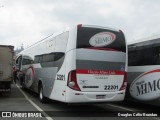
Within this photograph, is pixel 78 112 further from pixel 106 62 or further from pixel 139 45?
pixel 139 45

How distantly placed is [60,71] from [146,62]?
344 centimetres

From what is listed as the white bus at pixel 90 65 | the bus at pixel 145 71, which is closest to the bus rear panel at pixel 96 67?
the white bus at pixel 90 65

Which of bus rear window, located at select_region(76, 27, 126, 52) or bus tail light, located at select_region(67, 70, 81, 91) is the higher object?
bus rear window, located at select_region(76, 27, 126, 52)

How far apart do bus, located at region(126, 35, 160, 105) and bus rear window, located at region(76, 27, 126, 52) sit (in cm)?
121

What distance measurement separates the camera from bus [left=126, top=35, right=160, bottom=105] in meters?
11.5

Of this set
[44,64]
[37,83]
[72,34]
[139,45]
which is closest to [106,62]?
[72,34]

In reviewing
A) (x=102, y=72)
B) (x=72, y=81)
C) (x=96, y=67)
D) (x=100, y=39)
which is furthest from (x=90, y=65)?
(x=100, y=39)

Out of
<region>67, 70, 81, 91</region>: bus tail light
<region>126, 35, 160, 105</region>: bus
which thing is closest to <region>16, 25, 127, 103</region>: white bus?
<region>67, 70, 81, 91</region>: bus tail light

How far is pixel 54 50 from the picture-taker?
1280cm

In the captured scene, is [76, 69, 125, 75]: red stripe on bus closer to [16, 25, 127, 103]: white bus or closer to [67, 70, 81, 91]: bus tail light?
[16, 25, 127, 103]: white bus

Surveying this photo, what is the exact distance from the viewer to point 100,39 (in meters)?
11.2

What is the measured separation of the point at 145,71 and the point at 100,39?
95.3 inches

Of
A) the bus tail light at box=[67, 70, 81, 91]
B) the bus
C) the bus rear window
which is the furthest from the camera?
the bus

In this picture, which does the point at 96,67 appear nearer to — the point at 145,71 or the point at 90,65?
the point at 90,65
